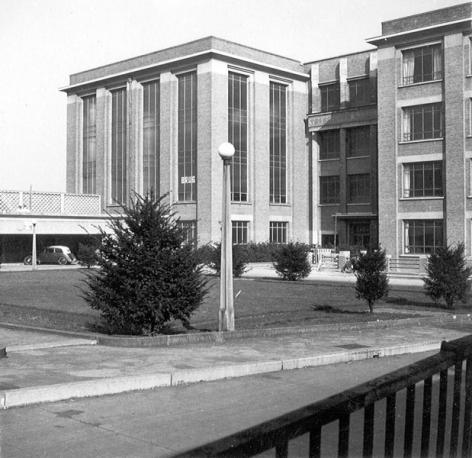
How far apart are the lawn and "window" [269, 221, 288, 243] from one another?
30891mm

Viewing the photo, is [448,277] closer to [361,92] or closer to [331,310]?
[331,310]

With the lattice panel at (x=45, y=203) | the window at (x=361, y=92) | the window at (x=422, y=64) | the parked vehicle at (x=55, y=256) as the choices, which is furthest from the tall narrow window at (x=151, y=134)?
the window at (x=422, y=64)

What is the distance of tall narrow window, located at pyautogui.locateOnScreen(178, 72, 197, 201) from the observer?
186 ft

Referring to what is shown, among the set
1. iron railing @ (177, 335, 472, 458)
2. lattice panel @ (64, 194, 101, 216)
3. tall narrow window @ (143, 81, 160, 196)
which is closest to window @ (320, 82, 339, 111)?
tall narrow window @ (143, 81, 160, 196)

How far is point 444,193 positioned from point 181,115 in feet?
76.7

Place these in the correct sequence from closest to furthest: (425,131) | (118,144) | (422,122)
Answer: (425,131)
(422,122)
(118,144)

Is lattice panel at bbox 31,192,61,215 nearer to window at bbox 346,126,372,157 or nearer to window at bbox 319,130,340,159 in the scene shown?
window at bbox 319,130,340,159

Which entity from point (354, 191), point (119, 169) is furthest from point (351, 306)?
point (119, 169)

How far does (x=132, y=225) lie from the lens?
12789 millimetres

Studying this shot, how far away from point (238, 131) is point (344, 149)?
9.29 metres

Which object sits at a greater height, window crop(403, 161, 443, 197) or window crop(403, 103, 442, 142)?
window crop(403, 103, 442, 142)

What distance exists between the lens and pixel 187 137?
57156 millimetres

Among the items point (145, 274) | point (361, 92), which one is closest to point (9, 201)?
point (361, 92)

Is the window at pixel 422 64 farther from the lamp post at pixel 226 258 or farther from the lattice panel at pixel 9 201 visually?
the lamp post at pixel 226 258
